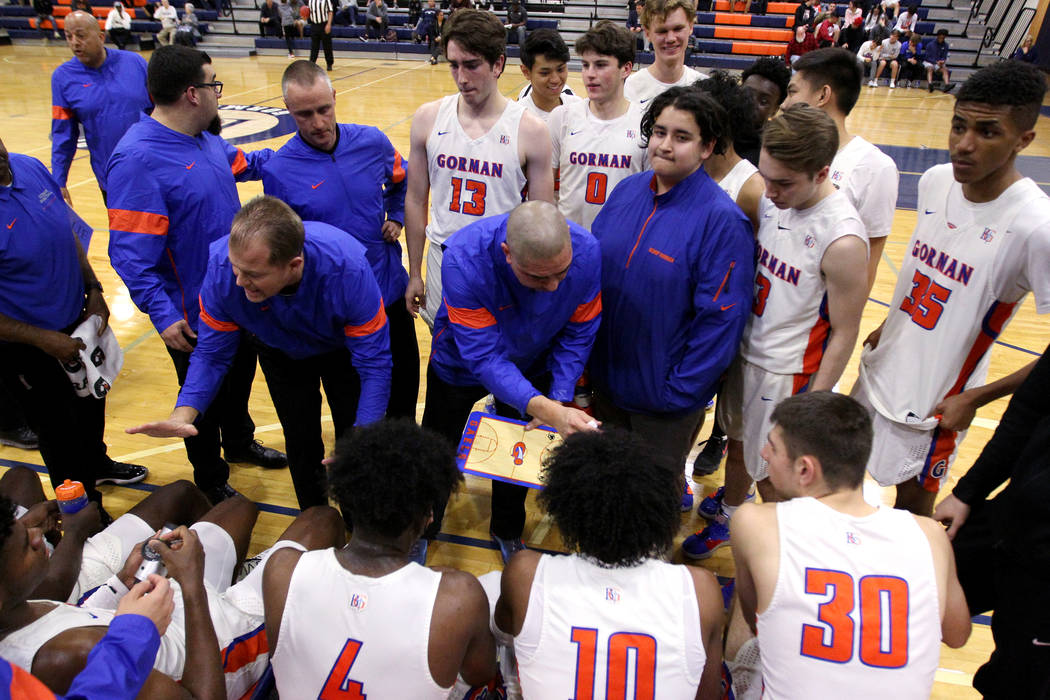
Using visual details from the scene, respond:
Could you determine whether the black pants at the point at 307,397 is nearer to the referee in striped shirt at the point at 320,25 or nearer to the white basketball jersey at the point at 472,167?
the white basketball jersey at the point at 472,167

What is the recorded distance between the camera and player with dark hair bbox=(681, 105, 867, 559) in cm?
232

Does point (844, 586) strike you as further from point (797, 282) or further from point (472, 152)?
point (472, 152)

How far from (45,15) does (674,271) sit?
25.2 m

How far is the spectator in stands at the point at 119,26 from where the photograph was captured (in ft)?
55.7

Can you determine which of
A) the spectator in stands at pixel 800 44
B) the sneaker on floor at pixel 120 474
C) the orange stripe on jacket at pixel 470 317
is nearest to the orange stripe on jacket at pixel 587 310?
the orange stripe on jacket at pixel 470 317

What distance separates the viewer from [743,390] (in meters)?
2.80

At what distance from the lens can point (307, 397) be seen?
2.86 metres

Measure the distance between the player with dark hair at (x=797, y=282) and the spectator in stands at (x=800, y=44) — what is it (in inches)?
525

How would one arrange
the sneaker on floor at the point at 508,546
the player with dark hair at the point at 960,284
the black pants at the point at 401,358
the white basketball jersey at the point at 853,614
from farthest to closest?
the black pants at the point at 401,358, the sneaker on floor at the point at 508,546, the player with dark hair at the point at 960,284, the white basketball jersey at the point at 853,614

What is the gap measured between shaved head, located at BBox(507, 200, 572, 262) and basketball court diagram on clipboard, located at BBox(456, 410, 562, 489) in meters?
0.69

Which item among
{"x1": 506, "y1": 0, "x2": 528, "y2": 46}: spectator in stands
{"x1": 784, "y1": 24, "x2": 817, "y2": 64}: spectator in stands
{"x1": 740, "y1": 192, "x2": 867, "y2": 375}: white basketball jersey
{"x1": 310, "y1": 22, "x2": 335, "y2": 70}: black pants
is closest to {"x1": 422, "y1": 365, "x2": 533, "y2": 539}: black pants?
{"x1": 740, "y1": 192, "x2": 867, "y2": 375}: white basketball jersey

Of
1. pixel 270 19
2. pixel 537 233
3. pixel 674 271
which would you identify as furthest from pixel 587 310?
pixel 270 19

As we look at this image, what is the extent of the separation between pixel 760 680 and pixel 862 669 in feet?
1.46

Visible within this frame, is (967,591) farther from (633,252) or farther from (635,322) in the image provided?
(633,252)
